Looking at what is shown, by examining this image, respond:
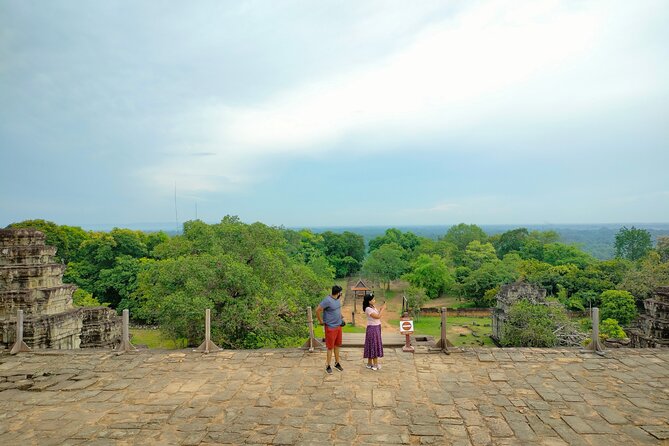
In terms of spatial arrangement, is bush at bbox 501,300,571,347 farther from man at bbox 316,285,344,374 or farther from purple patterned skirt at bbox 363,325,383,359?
man at bbox 316,285,344,374

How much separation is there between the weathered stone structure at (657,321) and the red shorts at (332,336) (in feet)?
25.8

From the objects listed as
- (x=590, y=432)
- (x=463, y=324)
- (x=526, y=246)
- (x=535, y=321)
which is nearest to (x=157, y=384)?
(x=590, y=432)

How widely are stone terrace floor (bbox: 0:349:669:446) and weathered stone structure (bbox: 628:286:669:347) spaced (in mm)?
1783

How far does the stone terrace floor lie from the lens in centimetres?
581

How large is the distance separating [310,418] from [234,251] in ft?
37.6

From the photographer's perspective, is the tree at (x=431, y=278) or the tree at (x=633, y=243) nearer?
the tree at (x=431, y=278)

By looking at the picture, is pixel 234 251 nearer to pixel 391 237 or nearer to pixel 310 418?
pixel 310 418

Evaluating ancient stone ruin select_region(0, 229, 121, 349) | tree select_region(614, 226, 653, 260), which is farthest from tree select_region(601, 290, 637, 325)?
ancient stone ruin select_region(0, 229, 121, 349)

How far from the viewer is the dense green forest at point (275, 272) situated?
46.2ft

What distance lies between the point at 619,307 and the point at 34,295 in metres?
34.9

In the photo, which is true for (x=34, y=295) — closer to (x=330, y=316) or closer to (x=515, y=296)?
(x=330, y=316)

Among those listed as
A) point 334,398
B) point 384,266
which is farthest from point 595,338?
point 384,266

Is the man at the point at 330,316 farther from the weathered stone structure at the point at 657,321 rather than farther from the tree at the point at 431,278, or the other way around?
the tree at the point at 431,278

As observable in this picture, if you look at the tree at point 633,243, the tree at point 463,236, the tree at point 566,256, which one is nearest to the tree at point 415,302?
the tree at point 566,256
